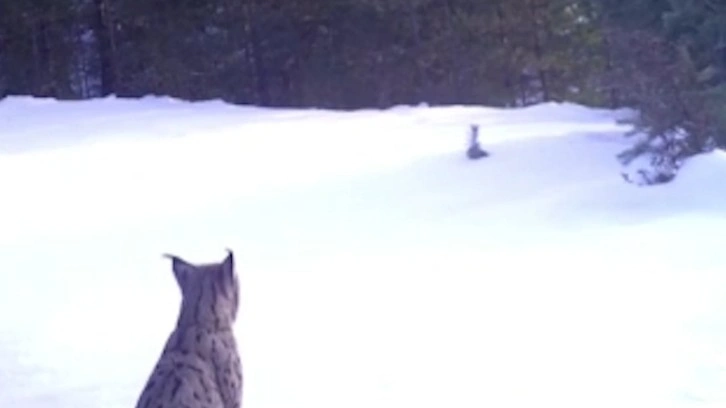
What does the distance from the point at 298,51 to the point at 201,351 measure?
1905 centimetres

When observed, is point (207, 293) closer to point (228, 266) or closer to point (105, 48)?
point (228, 266)

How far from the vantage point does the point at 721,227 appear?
9.02 meters

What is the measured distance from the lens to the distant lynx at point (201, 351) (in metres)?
4.88

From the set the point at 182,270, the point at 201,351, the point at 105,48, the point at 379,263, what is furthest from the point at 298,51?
the point at 201,351

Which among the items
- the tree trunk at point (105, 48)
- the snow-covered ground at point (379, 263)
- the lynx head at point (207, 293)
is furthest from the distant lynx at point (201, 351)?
the tree trunk at point (105, 48)

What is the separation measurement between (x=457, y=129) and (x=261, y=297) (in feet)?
20.1

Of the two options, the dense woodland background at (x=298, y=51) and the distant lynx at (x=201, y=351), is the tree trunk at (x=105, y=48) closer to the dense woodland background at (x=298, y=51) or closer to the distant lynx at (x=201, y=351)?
the dense woodland background at (x=298, y=51)

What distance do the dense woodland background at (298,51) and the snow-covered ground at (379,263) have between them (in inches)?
331

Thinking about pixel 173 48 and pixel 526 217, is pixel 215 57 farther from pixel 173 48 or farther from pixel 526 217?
pixel 526 217

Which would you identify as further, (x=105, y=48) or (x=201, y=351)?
(x=105, y=48)

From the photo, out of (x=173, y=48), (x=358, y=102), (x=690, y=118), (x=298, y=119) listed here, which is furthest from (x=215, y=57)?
(x=690, y=118)

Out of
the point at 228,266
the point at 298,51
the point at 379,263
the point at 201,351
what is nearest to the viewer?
the point at 201,351

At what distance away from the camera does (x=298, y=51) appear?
24.0m

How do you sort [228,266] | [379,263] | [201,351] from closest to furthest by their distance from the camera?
[201,351] → [228,266] → [379,263]
